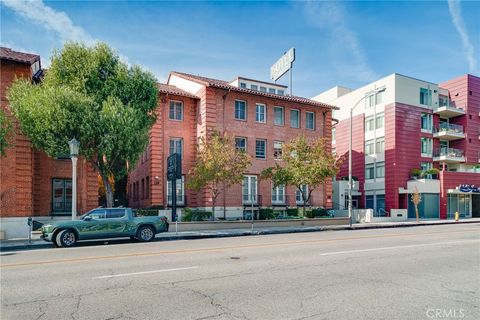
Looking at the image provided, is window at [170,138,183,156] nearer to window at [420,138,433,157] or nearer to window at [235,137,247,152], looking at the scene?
window at [235,137,247,152]

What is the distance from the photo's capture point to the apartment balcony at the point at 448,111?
4006 centimetres

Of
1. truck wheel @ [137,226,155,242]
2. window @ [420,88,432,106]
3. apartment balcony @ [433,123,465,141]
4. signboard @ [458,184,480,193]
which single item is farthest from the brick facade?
signboard @ [458,184,480,193]

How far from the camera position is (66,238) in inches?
618

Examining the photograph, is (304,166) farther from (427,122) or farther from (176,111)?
(427,122)

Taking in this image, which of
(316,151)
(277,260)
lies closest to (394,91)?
(316,151)

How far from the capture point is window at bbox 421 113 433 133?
40906 millimetres

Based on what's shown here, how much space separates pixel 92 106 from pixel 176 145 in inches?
398

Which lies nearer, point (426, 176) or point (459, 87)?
point (426, 176)

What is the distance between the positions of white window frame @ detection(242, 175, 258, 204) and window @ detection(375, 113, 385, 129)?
58.2ft

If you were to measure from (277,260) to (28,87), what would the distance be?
1670 centimetres

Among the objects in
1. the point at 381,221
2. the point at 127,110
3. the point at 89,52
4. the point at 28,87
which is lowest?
the point at 381,221

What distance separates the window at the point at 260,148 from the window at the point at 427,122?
20050 mm

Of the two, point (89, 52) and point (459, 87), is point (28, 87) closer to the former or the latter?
point (89, 52)

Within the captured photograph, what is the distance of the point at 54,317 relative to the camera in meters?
5.84
